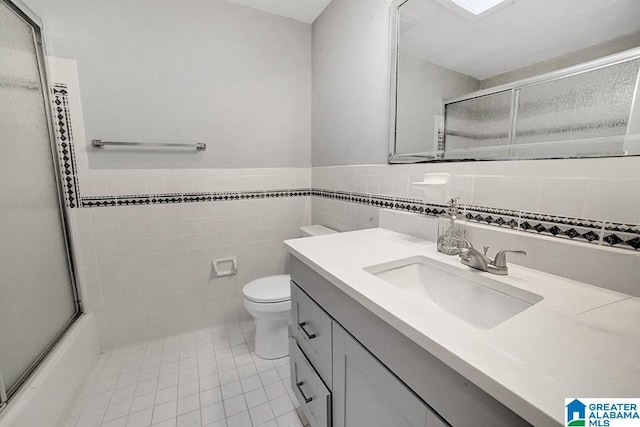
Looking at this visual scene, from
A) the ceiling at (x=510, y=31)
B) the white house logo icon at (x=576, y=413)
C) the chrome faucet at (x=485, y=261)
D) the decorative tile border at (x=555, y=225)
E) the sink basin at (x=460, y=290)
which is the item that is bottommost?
the sink basin at (x=460, y=290)

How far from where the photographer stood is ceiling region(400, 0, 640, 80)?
0.66 metres

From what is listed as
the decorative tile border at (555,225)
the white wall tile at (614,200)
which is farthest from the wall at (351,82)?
the white wall tile at (614,200)

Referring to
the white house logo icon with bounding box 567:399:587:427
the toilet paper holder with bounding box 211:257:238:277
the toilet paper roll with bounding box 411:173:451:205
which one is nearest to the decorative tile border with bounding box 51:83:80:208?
the toilet paper holder with bounding box 211:257:238:277

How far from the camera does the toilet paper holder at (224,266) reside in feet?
6.04

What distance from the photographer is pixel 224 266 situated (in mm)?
1873

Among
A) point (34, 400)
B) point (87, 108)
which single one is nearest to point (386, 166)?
point (87, 108)

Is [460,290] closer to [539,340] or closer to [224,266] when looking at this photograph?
[539,340]

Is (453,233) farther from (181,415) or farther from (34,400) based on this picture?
(34,400)

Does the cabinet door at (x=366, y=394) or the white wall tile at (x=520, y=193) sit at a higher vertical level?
the white wall tile at (x=520, y=193)

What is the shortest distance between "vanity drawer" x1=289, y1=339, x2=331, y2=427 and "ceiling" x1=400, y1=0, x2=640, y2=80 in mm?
1219

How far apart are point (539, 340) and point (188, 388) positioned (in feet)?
5.15

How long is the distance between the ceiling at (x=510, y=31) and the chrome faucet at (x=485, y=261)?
58 cm

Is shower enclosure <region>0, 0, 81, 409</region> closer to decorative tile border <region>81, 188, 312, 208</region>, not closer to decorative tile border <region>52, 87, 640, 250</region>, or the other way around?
decorative tile border <region>52, 87, 640, 250</region>

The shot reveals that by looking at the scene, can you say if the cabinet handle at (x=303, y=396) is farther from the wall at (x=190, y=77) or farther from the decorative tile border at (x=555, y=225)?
the wall at (x=190, y=77)
